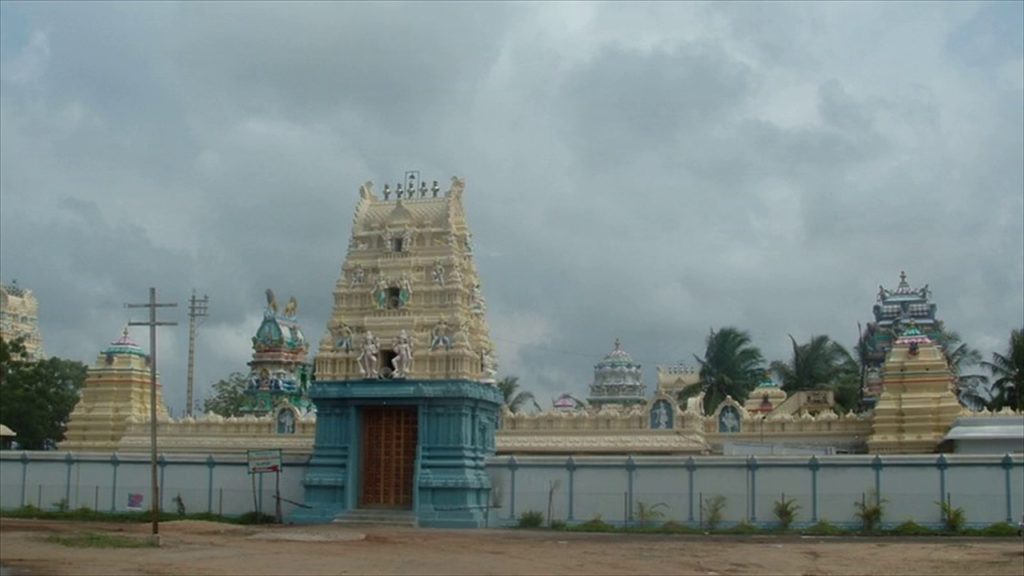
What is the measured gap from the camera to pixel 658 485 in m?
40.3

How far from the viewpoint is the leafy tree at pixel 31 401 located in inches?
2817

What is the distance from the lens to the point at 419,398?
4188 centimetres

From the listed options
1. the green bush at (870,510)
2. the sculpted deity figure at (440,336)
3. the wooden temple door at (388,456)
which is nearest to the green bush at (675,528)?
the green bush at (870,510)

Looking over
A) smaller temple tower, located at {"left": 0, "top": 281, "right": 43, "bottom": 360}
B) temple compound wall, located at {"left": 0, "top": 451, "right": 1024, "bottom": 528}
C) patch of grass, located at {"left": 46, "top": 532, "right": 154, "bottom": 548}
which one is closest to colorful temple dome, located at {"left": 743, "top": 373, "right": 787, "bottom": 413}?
temple compound wall, located at {"left": 0, "top": 451, "right": 1024, "bottom": 528}

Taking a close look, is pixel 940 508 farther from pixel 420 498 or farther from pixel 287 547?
pixel 287 547

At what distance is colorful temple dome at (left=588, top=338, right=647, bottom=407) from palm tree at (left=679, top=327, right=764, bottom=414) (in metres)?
18.0

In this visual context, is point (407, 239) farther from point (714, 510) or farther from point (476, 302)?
point (714, 510)

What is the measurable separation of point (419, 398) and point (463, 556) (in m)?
14.2

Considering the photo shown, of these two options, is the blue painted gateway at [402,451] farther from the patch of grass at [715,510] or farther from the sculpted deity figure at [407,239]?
the patch of grass at [715,510]

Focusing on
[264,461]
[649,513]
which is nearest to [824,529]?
[649,513]

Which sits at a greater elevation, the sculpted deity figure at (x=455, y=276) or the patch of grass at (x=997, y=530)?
the sculpted deity figure at (x=455, y=276)

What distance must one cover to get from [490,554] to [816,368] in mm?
43824

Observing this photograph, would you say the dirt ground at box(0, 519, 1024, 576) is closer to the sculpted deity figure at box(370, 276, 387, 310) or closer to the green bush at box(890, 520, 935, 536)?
the green bush at box(890, 520, 935, 536)

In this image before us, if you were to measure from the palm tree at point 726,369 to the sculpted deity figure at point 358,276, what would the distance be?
2469 centimetres
